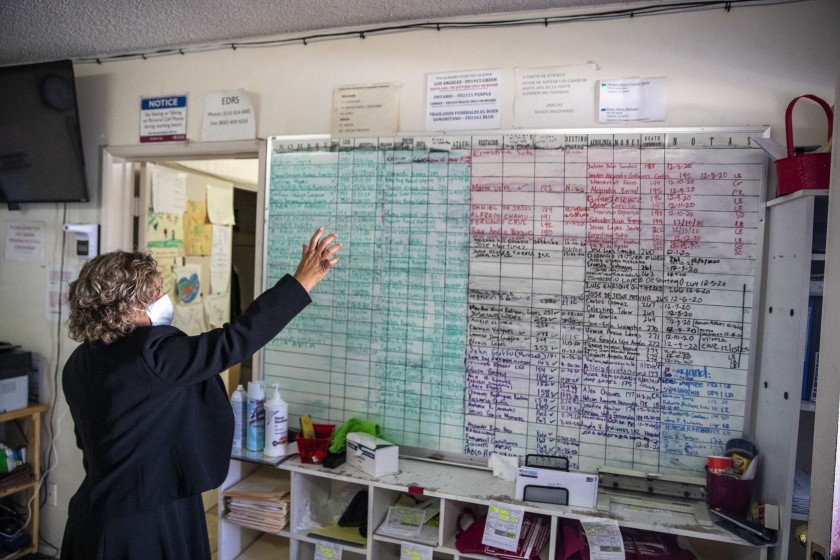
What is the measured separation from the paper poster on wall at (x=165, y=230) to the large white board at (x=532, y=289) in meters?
0.87

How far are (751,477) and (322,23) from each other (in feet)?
7.68

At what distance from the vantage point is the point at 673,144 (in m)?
1.77

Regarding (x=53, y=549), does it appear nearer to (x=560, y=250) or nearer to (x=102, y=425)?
(x=102, y=425)

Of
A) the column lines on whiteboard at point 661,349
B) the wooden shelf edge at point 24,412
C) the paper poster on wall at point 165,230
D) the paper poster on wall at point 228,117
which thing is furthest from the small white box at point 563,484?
the wooden shelf edge at point 24,412

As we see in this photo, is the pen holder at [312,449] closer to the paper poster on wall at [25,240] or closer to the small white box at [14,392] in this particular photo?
the small white box at [14,392]

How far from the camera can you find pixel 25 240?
2.68 m

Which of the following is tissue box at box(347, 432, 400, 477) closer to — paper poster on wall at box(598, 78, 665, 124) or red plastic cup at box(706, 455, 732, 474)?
red plastic cup at box(706, 455, 732, 474)

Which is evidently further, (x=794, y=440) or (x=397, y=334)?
(x=397, y=334)

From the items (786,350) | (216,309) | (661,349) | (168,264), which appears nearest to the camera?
(786,350)

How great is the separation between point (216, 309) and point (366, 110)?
177 centimetres

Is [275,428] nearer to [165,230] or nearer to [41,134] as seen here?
[165,230]

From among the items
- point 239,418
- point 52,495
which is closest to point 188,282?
point 239,418

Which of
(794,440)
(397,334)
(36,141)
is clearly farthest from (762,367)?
(36,141)

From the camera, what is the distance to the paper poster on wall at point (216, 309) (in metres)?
3.07
